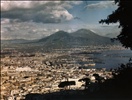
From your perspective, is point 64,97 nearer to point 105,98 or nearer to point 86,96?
point 86,96

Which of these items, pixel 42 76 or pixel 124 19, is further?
pixel 42 76

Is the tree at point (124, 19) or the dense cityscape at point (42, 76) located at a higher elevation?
the tree at point (124, 19)

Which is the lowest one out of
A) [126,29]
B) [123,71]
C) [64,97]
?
[64,97]

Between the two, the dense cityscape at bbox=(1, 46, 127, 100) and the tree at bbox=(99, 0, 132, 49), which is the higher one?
the tree at bbox=(99, 0, 132, 49)

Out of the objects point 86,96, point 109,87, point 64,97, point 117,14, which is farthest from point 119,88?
point 117,14

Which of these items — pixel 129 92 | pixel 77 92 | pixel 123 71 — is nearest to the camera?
pixel 129 92

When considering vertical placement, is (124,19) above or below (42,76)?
A: above

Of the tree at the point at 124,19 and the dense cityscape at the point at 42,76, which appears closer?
the tree at the point at 124,19

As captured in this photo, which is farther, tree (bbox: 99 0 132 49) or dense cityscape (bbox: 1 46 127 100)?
dense cityscape (bbox: 1 46 127 100)
